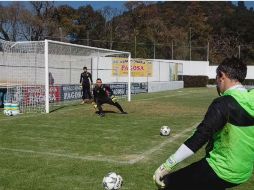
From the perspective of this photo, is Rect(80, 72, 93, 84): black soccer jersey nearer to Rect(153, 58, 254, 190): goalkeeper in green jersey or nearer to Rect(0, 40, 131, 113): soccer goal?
Rect(0, 40, 131, 113): soccer goal

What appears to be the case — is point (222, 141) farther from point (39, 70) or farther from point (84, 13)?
point (84, 13)

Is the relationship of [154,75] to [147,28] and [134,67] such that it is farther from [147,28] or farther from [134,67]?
[147,28]

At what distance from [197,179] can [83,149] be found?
653cm

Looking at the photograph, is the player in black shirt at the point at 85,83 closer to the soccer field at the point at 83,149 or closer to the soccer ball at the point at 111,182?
the soccer field at the point at 83,149

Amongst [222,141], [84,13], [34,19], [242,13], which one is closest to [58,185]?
[222,141]

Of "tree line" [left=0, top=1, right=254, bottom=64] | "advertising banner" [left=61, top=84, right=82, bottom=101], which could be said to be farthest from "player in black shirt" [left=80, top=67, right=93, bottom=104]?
"tree line" [left=0, top=1, right=254, bottom=64]

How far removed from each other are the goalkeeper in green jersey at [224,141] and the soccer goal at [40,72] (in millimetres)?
14887

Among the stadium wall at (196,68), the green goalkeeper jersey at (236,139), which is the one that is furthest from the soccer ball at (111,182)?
the stadium wall at (196,68)

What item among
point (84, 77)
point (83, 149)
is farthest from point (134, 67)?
point (83, 149)

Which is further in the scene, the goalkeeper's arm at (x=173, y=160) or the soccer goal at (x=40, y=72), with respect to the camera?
the soccer goal at (x=40, y=72)

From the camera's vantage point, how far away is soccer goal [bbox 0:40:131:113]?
63.5 feet

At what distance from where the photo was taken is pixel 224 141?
11.0 feet

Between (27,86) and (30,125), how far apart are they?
5.98 m

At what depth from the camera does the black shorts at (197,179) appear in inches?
132
